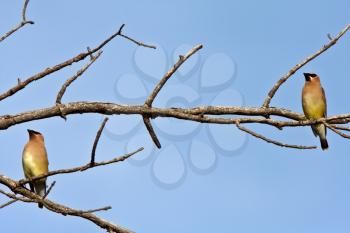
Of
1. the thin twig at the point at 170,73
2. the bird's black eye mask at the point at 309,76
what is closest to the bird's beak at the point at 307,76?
the bird's black eye mask at the point at 309,76

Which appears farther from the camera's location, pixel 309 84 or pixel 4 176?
pixel 309 84

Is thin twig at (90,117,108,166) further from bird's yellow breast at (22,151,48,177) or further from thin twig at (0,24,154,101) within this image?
bird's yellow breast at (22,151,48,177)

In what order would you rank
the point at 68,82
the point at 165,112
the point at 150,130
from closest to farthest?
the point at 165,112, the point at 150,130, the point at 68,82

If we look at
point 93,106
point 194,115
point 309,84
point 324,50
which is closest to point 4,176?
point 93,106

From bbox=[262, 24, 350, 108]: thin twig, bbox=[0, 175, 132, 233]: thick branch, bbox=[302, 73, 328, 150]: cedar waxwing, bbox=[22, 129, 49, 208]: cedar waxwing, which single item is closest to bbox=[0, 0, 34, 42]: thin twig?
bbox=[0, 175, 132, 233]: thick branch

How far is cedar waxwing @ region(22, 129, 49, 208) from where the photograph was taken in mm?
6996

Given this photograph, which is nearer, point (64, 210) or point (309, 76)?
point (64, 210)

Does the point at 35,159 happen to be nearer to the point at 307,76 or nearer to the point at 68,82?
the point at 68,82

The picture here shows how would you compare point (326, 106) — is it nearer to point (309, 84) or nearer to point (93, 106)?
point (309, 84)

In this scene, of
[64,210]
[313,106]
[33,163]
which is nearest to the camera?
[64,210]

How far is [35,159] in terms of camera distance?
23.0ft

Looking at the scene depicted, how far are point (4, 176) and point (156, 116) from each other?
113cm

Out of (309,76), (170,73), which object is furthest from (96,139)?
(309,76)

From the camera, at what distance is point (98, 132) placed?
3.25 m
